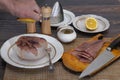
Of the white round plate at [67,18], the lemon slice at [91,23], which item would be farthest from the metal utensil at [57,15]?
the lemon slice at [91,23]

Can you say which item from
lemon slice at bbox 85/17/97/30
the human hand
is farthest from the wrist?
lemon slice at bbox 85/17/97/30

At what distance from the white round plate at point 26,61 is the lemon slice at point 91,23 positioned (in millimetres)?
184

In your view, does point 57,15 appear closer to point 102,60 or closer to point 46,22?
point 46,22

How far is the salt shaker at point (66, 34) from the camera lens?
1148 millimetres

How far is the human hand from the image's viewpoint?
1152 millimetres

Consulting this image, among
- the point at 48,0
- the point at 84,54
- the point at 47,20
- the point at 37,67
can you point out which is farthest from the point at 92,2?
the point at 37,67

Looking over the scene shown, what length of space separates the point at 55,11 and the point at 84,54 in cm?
34

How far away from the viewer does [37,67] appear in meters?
1.00

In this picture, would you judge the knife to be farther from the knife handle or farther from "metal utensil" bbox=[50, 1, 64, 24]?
"metal utensil" bbox=[50, 1, 64, 24]

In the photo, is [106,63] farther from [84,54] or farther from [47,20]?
[47,20]

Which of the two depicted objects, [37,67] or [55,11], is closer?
[37,67]

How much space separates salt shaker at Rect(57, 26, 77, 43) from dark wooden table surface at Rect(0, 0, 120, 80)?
0.05m

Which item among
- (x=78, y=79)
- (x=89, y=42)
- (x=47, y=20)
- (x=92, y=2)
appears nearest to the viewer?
(x=78, y=79)

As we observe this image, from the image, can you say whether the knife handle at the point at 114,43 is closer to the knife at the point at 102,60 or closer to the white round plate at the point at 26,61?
the knife at the point at 102,60
